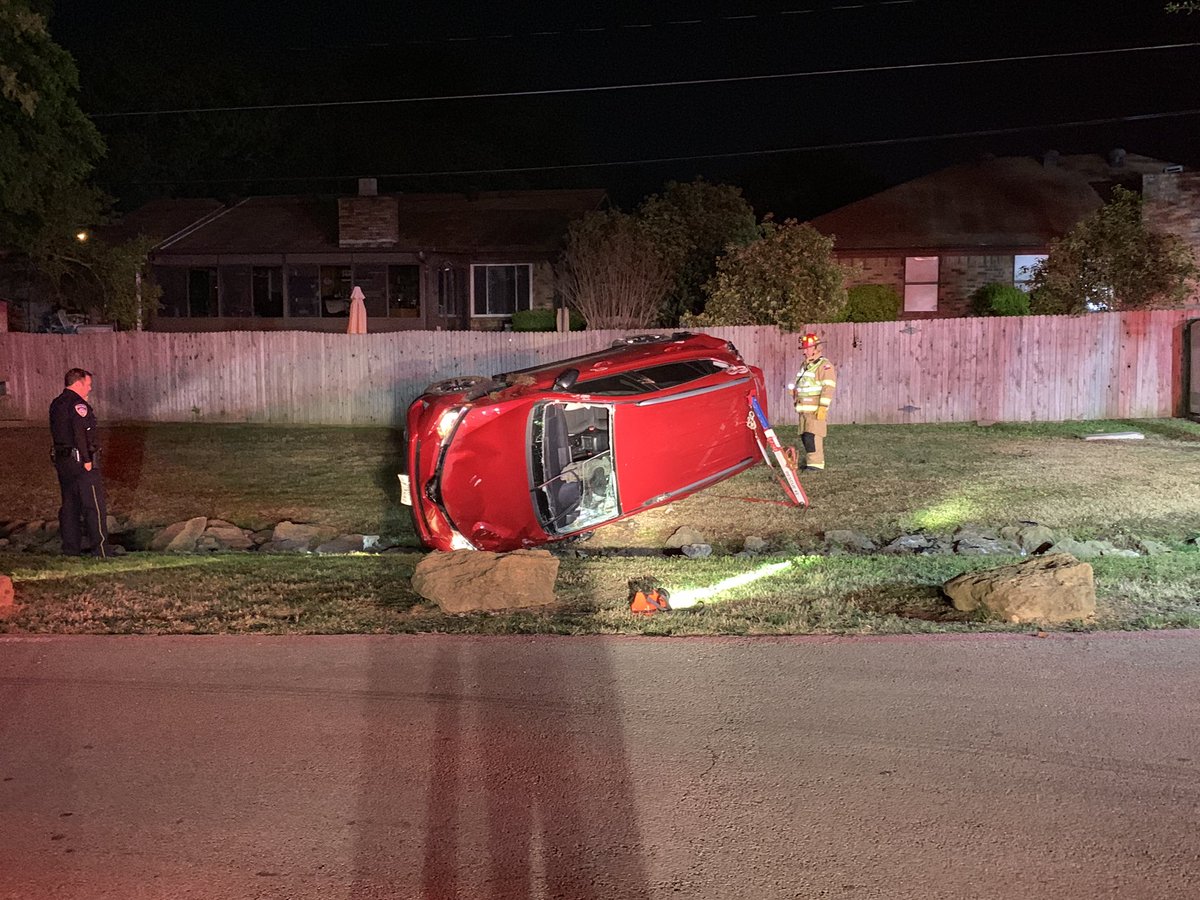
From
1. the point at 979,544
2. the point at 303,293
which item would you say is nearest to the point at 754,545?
the point at 979,544

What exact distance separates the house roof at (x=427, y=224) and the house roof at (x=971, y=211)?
708 cm

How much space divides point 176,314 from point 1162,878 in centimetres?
3149

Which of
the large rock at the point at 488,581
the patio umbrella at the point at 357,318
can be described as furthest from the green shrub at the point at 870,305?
the large rock at the point at 488,581

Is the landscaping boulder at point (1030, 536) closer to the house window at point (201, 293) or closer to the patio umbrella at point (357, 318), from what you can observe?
the patio umbrella at point (357, 318)

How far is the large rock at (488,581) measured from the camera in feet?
25.0

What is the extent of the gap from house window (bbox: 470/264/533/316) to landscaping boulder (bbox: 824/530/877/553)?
20.5 metres

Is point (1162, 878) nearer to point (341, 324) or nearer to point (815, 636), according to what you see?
point (815, 636)

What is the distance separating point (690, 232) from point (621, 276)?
1912mm

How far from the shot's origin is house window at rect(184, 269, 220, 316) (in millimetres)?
31797

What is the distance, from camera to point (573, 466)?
9586 mm

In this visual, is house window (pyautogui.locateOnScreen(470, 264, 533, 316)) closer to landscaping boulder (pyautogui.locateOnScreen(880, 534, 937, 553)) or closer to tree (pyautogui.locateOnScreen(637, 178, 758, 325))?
tree (pyautogui.locateOnScreen(637, 178, 758, 325))

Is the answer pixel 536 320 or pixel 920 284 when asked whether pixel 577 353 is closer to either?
pixel 536 320

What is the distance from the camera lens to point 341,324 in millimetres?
30484

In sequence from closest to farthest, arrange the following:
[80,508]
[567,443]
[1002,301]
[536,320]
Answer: [567,443], [80,508], [1002,301], [536,320]
